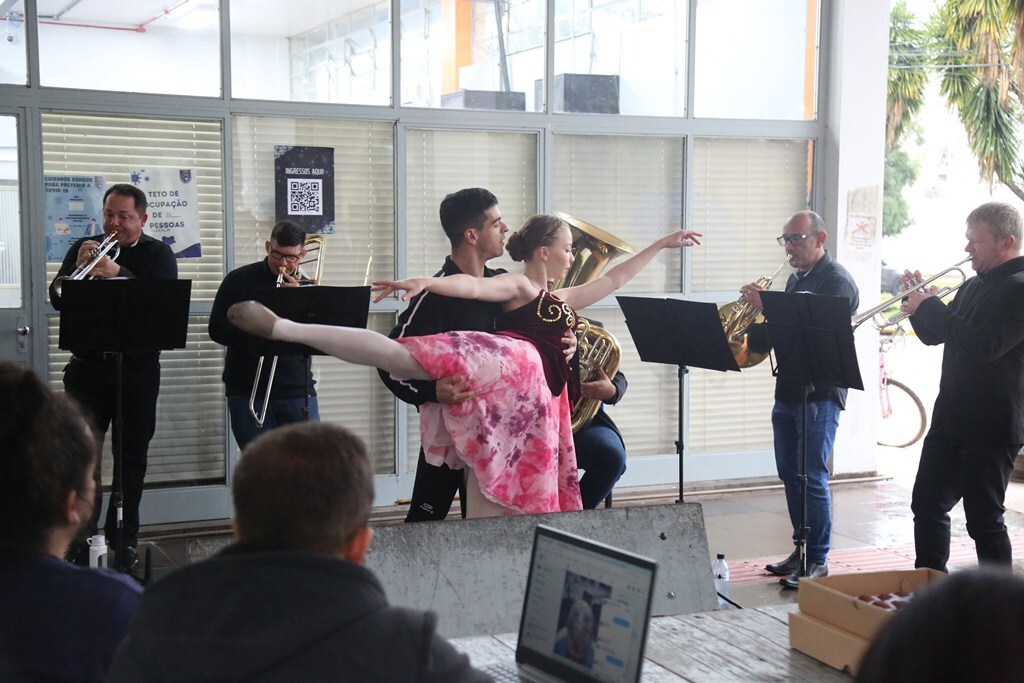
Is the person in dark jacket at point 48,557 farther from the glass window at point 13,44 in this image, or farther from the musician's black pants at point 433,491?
the glass window at point 13,44

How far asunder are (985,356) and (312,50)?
12.1 ft

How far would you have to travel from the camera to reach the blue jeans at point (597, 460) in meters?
4.77

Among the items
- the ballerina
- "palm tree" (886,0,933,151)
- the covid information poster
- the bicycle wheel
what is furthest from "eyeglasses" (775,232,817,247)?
"palm tree" (886,0,933,151)

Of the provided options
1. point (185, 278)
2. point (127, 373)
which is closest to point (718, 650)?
point (127, 373)

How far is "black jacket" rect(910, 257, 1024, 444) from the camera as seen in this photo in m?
4.07

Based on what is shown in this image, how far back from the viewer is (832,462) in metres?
7.02

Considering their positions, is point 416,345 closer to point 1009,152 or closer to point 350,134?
point 350,134

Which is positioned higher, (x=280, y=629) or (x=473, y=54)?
(x=473, y=54)

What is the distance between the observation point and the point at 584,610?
193 cm

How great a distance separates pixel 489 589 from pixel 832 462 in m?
4.76

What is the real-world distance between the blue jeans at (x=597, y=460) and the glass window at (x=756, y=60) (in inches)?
108

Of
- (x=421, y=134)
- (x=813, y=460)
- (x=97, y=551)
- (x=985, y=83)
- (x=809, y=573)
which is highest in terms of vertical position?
(x=985, y=83)

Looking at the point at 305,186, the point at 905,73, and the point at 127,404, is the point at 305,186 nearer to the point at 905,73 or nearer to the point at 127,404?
the point at 127,404

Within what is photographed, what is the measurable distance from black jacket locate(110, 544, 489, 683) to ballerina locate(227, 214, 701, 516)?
188cm
